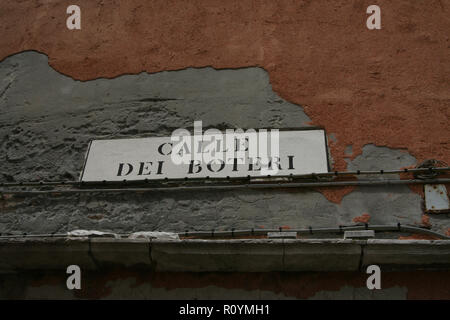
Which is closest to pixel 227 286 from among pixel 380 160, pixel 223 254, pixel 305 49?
pixel 223 254

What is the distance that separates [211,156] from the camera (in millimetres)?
4012

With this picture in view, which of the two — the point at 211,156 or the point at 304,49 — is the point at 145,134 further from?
the point at 304,49

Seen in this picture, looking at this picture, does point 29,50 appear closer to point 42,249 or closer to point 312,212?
point 42,249

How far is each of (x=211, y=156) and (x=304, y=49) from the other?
1.25 meters

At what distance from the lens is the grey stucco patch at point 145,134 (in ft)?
12.1

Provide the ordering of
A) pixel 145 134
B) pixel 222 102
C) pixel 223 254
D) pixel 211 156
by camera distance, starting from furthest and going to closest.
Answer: pixel 222 102 → pixel 145 134 → pixel 211 156 → pixel 223 254

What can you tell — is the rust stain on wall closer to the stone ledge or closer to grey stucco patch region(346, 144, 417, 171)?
grey stucco patch region(346, 144, 417, 171)

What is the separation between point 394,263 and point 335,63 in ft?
5.84

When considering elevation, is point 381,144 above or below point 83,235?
above
